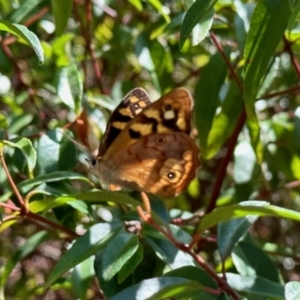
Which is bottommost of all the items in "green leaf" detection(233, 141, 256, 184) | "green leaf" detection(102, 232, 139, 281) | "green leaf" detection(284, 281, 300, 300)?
"green leaf" detection(233, 141, 256, 184)

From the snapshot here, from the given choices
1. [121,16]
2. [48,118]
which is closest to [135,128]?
[48,118]

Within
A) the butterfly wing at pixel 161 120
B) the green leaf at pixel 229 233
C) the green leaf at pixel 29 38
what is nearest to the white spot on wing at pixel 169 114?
the butterfly wing at pixel 161 120

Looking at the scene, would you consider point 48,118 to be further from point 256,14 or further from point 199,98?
point 256,14

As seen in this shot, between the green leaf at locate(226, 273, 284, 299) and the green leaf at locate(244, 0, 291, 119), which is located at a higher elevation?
the green leaf at locate(244, 0, 291, 119)

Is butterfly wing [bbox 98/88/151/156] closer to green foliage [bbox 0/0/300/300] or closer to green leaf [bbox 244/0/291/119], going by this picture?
green foliage [bbox 0/0/300/300]

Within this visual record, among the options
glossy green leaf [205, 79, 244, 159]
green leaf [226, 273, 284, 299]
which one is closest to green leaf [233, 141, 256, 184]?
glossy green leaf [205, 79, 244, 159]
